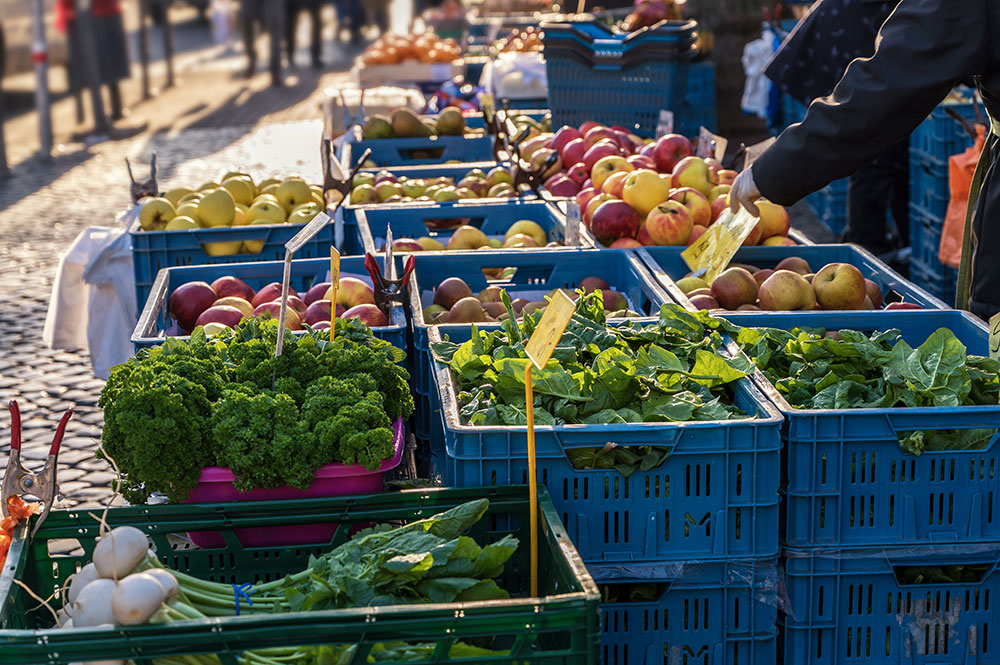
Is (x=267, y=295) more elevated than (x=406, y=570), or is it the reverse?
(x=267, y=295)

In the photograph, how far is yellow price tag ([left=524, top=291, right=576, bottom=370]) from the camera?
2242 millimetres

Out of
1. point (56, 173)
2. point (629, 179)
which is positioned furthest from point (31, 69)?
point (629, 179)

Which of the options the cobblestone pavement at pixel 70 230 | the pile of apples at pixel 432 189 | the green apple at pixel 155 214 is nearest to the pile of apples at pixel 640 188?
the pile of apples at pixel 432 189

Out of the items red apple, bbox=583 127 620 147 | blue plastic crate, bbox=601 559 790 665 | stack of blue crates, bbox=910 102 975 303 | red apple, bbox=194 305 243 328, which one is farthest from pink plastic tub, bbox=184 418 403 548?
stack of blue crates, bbox=910 102 975 303

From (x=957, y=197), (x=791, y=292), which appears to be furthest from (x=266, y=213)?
(x=957, y=197)

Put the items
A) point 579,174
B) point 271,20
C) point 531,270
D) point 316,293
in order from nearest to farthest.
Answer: point 316,293
point 531,270
point 579,174
point 271,20

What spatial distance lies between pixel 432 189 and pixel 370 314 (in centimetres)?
215

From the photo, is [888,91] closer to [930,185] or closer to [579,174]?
[579,174]

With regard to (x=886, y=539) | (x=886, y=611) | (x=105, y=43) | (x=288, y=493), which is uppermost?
(x=105, y=43)

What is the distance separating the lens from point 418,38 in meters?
11.9

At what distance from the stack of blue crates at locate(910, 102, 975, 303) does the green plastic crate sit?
14.5ft

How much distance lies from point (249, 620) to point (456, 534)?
0.54 metres

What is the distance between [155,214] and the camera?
15.8ft

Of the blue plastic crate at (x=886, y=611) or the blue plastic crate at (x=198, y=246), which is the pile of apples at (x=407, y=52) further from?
the blue plastic crate at (x=886, y=611)
